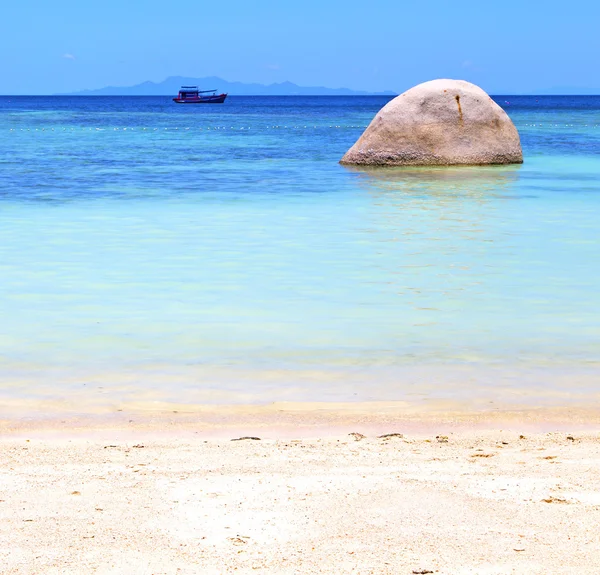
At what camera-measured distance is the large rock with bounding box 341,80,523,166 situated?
17.2 metres

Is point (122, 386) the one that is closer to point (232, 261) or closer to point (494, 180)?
point (232, 261)

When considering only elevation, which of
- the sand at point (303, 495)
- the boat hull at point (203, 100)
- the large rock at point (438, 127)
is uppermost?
the boat hull at point (203, 100)

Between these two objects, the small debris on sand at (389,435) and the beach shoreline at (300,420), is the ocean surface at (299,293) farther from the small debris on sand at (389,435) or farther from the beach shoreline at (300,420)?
the small debris on sand at (389,435)

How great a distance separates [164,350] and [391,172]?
1165cm

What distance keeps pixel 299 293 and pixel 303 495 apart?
395 cm

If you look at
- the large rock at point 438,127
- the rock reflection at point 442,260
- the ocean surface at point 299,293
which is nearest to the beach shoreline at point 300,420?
the ocean surface at point 299,293

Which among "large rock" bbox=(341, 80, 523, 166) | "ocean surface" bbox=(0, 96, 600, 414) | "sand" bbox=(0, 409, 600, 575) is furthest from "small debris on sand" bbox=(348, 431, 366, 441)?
"large rock" bbox=(341, 80, 523, 166)

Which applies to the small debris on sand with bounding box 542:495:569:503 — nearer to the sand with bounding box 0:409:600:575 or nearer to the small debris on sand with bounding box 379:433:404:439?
the sand with bounding box 0:409:600:575

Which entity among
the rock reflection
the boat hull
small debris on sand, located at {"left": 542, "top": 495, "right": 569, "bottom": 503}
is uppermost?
the boat hull

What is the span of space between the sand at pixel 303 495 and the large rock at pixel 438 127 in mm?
13076

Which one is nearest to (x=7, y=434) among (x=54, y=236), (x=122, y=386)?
(x=122, y=386)

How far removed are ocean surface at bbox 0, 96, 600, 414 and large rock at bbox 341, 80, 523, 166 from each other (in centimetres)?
217

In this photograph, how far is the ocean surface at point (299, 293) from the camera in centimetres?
529

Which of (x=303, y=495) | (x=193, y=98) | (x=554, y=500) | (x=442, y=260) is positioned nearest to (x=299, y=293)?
(x=442, y=260)
